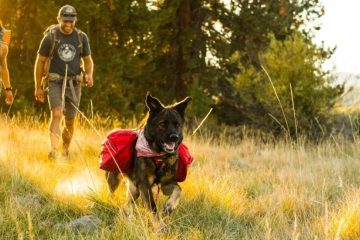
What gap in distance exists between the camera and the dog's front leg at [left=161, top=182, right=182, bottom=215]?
4.83m

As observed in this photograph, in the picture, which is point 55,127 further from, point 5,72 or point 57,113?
point 5,72

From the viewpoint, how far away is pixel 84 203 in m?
5.29

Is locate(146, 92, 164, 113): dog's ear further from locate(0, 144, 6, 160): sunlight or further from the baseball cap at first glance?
the baseball cap

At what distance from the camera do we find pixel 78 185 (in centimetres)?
583

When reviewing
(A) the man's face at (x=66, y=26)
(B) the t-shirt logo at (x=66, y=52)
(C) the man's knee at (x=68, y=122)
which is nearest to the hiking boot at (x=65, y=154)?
(C) the man's knee at (x=68, y=122)

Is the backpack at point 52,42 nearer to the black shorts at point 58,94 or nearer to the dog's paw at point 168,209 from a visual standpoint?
the black shorts at point 58,94

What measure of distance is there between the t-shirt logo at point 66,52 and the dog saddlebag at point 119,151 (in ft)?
9.42

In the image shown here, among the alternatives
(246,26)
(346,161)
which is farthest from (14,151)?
(246,26)

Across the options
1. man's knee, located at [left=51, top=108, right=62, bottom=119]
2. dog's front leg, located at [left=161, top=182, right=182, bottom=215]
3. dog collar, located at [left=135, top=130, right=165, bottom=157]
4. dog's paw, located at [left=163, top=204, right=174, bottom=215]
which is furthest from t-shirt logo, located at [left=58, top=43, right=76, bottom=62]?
dog's paw, located at [left=163, top=204, right=174, bottom=215]

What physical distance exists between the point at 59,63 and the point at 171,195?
366cm

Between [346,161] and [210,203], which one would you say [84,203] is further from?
[346,161]

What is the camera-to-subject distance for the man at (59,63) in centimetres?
769

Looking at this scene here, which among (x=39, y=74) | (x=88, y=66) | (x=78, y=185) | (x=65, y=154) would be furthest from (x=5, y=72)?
(x=78, y=185)

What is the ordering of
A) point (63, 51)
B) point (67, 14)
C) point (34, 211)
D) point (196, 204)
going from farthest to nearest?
1. point (63, 51)
2. point (67, 14)
3. point (196, 204)
4. point (34, 211)
